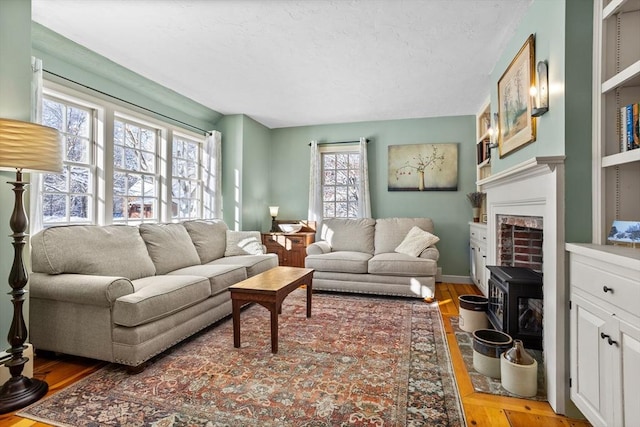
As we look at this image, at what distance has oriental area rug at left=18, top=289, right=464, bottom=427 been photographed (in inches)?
66.6

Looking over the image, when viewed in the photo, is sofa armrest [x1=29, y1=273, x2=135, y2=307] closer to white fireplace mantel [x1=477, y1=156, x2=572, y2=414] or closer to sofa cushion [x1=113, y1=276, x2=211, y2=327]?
sofa cushion [x1=113, y1=276, x2=211, y2=327]

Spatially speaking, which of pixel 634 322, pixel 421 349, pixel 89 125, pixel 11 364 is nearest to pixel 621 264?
pixel 634 322

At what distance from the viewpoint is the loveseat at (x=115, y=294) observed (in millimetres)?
2166

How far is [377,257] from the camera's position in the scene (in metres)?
4.13

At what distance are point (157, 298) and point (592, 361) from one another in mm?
2552

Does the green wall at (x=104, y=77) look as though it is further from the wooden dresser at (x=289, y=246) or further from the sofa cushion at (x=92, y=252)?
the wooden dresser at (x=289, y=246)

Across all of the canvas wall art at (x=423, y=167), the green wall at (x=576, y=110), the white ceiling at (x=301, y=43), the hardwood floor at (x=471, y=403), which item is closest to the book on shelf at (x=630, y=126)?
the green wall at (x=576, y=110)

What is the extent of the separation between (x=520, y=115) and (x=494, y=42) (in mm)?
790

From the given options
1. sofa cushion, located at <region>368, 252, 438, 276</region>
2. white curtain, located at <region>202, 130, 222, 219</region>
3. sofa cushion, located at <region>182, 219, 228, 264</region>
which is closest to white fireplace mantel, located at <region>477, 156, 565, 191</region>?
sofa cushion, located at <region>368, 252, 438, 276</region>

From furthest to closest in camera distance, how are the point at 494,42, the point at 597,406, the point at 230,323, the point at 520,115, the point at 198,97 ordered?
the point at 198,97 < the point at 230,323 < the point at 494,42 < the point at 520,115 < the point at 597,406

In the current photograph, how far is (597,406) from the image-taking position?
4.83 ft

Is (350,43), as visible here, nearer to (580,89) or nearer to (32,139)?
(580,89)

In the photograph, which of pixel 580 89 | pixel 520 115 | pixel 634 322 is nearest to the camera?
pixel 634 322

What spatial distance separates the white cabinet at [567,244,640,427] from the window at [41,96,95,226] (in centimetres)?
384
